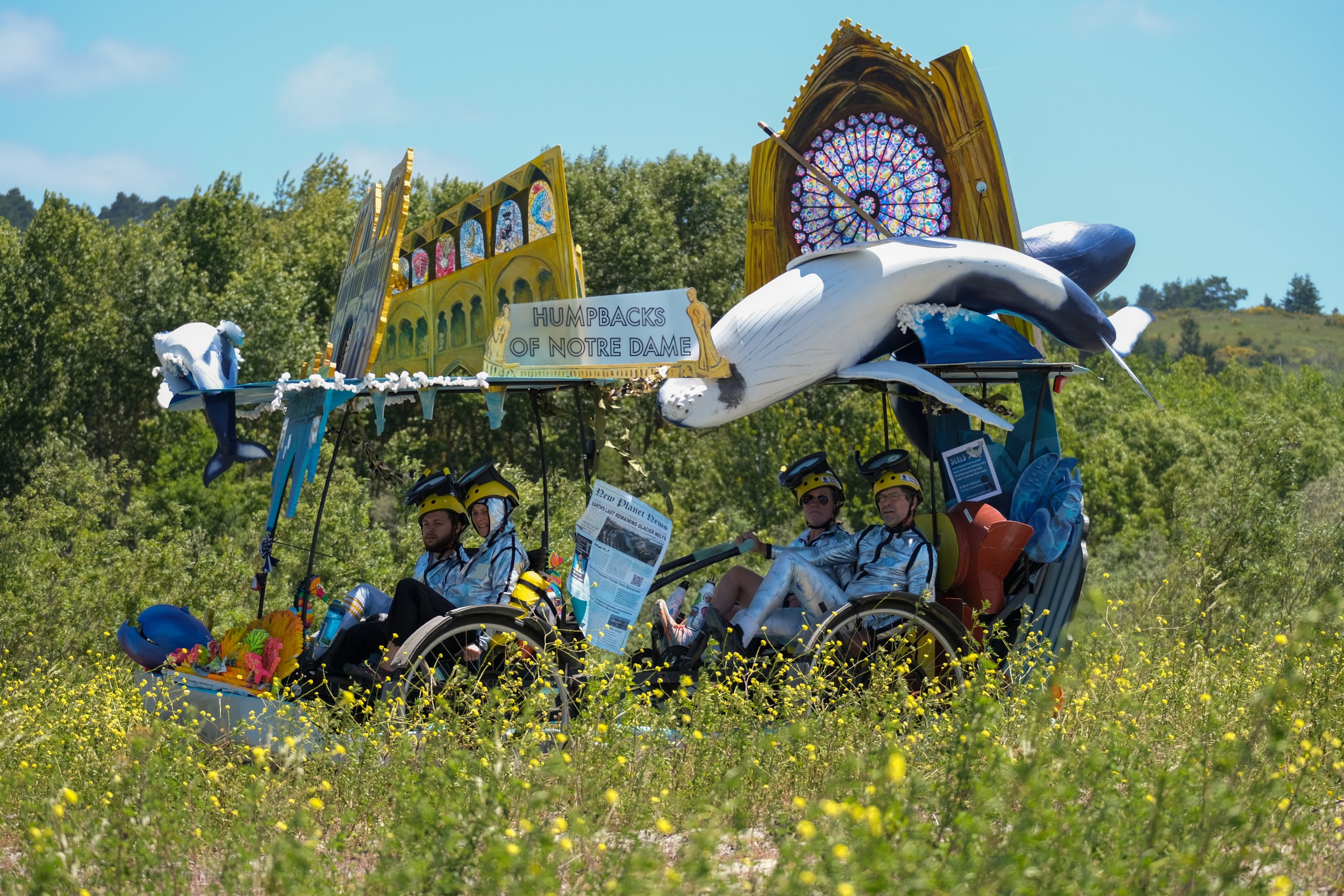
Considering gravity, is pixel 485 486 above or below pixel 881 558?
above

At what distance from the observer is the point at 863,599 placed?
6.23 metres

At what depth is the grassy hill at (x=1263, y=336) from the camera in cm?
9150

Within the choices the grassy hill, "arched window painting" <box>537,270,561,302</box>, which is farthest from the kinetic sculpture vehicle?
the grassy hill

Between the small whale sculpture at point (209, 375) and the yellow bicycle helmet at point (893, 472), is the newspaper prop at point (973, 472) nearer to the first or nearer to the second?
the yellow bicycle helmet at point (893, 472)

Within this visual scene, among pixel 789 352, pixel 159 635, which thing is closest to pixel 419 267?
pixel 789 352

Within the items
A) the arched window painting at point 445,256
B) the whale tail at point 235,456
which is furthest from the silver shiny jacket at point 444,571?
the arched window painting at point 445,256

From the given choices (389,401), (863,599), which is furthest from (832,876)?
(389,401)

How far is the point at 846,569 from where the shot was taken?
6.97 m

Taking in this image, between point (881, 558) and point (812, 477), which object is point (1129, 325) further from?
point (881, 558)

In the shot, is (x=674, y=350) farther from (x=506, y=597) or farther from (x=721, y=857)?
(x=721, y=857)

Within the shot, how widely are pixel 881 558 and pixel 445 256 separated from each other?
9.31ft

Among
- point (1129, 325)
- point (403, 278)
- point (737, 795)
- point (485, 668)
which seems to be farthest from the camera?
point (1129, 325)

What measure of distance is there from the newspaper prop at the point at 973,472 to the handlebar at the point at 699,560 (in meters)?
1.28

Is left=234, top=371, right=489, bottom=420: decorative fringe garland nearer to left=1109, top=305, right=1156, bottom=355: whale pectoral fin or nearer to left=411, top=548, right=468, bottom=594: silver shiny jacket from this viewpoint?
left=411, top=548, right=468, bottom=594: silver shiny jacket
